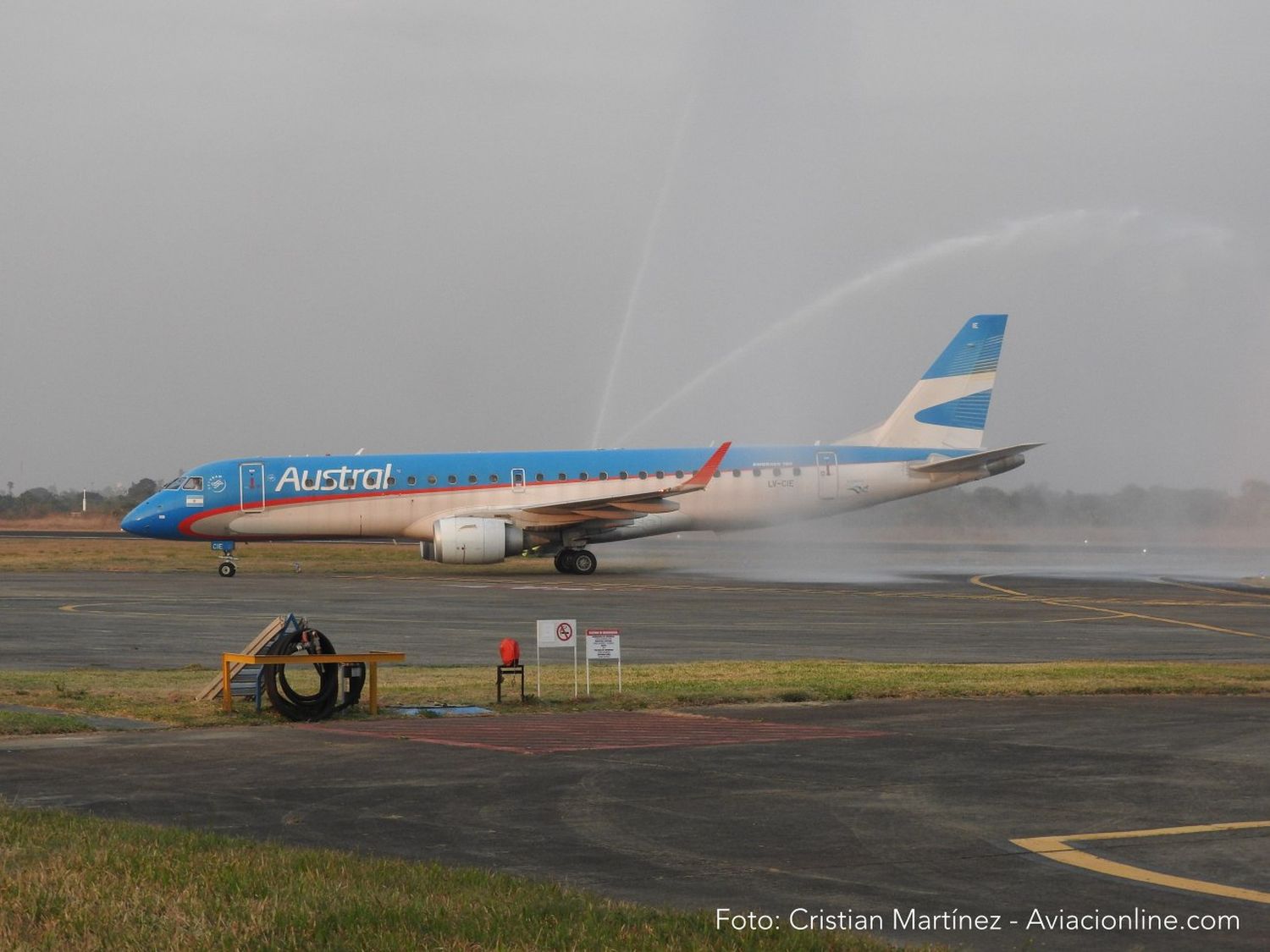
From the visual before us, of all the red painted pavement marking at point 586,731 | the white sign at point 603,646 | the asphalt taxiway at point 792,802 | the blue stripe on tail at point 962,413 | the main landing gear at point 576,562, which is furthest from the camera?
the blue stripe on tail at point 962,413

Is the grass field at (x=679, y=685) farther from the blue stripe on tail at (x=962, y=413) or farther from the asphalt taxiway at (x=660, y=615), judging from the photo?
the blue stripe on tail at (x=962, y=413)

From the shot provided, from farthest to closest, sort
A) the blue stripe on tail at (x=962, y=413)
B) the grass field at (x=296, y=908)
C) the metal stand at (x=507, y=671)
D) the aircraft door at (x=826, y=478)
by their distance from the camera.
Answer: the blue stripe on tail at (x=962, y=413), the aircraft door at (x=826, y=478), the metal stand at (x=507, y=671), the grass field at (x=296, y=908)

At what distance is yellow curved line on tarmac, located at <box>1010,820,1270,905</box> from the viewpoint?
8336 mm

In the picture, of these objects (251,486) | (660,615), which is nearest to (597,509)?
(251,486)

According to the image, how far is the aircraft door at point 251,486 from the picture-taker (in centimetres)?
4716

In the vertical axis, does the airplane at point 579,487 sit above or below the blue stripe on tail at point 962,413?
below

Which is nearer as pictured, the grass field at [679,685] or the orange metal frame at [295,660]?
the orange metal frame at [295,660]

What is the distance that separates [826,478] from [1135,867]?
41.5m

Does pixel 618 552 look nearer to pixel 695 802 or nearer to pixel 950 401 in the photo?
pixel 950 401

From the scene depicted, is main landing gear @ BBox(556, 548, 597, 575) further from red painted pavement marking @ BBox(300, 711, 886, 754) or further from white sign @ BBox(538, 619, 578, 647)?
red painted pavement marking @ BBox(300, 711, 886, 754)

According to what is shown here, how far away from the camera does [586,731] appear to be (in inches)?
607

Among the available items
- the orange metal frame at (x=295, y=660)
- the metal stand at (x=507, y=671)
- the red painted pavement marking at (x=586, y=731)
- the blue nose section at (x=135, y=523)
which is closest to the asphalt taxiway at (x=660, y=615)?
the blue nose section at (x=135, y=523)

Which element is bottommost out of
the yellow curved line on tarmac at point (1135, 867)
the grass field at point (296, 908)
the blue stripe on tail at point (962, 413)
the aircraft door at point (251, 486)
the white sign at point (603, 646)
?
A: the yellow curved line on tarmac at point (1135, 867)

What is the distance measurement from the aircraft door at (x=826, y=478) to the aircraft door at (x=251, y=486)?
18752 mm
